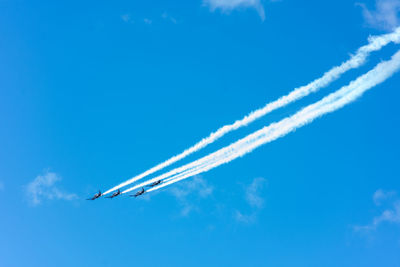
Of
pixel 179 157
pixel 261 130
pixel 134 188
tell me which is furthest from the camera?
pixel 134 188

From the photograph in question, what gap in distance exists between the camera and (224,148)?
141ft

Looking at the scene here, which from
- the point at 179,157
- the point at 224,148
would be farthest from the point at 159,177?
the point at 224,148

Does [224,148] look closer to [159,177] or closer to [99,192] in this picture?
[159,177]

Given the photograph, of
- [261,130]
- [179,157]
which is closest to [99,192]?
[179,157]

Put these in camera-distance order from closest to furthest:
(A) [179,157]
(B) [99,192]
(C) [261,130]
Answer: (C) [261,130], (A) [179,157], (B) [99,192]

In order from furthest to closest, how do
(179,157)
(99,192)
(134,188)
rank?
(99,192), (134,188), (179,157)

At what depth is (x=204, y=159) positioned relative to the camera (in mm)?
44188

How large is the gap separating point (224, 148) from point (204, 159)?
96.6 inches

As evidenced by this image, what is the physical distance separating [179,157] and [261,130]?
8890 mm

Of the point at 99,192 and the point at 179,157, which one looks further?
the point at 99,192

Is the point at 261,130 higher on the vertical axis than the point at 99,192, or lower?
lower

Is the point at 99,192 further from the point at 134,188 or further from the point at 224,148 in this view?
the point at 224,148

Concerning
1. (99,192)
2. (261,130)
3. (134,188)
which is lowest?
(261,130)

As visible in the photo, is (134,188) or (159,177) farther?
(134,188)
